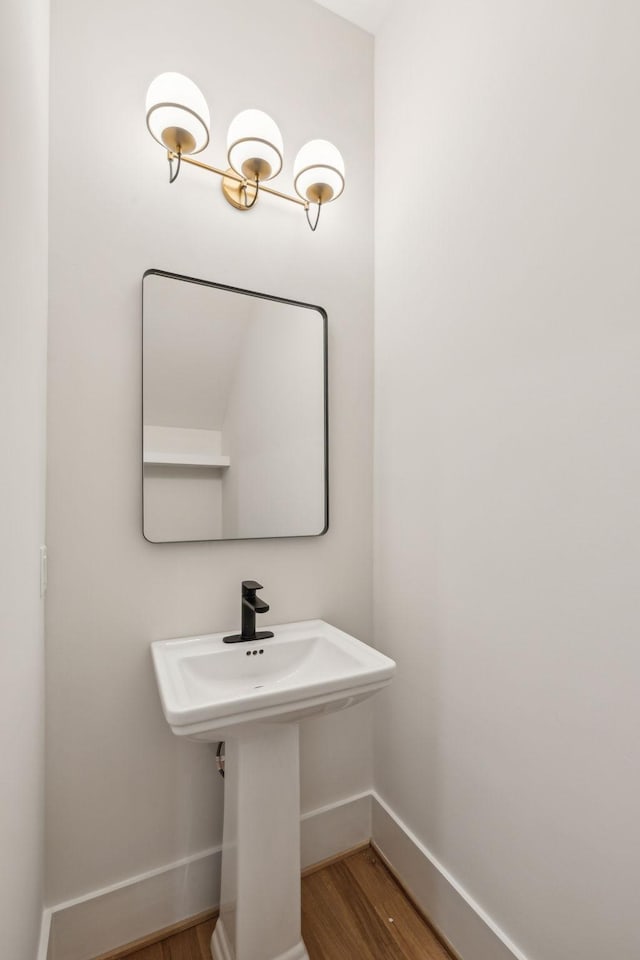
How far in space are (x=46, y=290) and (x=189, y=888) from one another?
5.54 feet

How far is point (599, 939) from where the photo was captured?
896 millimetres

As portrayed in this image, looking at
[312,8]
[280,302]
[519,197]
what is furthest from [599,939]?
[312,8]

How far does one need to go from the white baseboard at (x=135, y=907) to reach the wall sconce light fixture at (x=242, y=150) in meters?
1.90

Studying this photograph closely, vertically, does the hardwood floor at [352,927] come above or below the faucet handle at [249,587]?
below

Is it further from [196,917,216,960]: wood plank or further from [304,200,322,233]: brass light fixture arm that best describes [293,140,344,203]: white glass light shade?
[196,917,216,960]: wood plank

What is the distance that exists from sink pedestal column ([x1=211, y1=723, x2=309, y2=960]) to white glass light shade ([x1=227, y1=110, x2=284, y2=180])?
1.46 m

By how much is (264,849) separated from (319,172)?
185 cm

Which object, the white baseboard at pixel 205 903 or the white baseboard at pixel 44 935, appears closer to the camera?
the white baseboard at pixel 44 935

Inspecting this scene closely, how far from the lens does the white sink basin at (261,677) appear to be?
0.95 metres

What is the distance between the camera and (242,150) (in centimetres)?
127

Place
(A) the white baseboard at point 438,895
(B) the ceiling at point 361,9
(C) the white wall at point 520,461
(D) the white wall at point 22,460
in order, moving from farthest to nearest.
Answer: (B) the ceiling at point 361,9, (A) the white baseboard at point 438,895, (C) the white wall at point 520,461, (D) the white wall at point 22,460

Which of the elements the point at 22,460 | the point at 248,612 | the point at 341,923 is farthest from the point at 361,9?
the point at 341,923

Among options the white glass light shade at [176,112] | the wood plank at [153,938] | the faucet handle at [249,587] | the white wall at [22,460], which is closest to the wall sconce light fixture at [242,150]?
the white glass light shade at [176,112]

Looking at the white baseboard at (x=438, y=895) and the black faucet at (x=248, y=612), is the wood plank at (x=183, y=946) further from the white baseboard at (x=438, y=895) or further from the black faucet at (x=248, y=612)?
the black faucet at (x=248, y=612)
